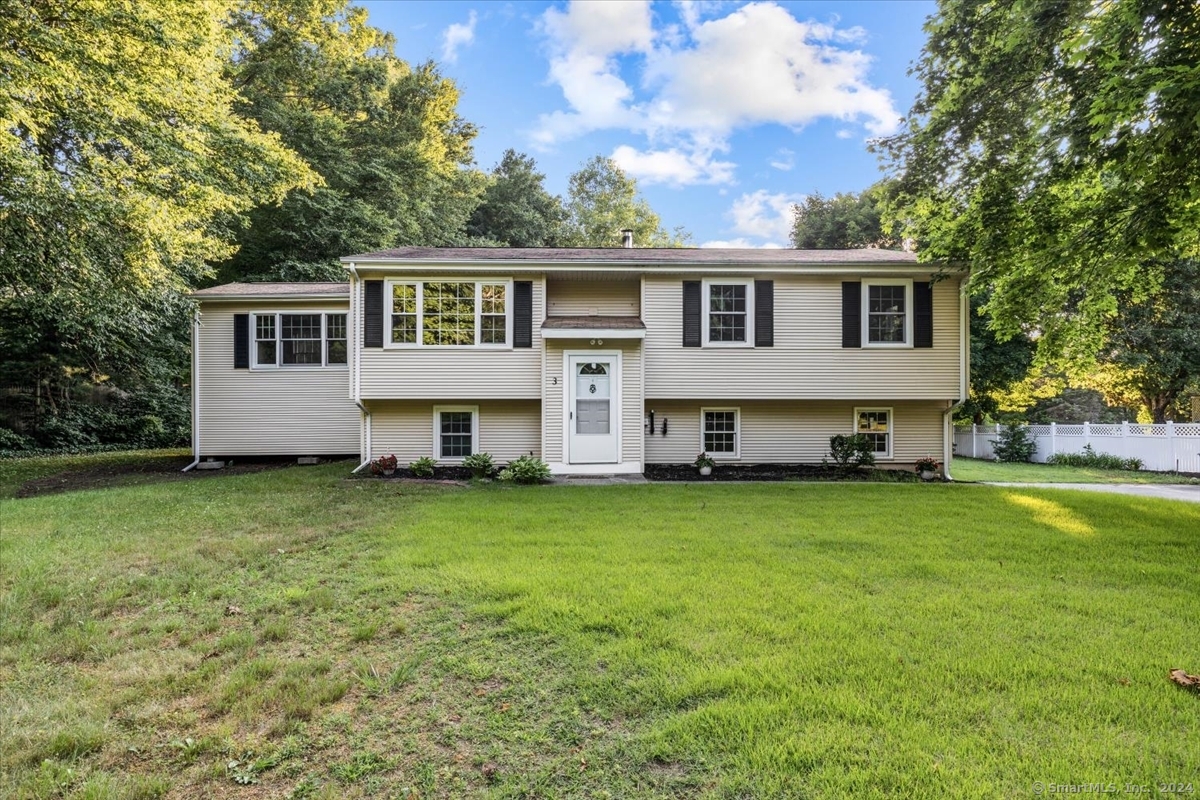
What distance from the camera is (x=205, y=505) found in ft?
25.1

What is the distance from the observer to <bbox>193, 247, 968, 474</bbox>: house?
1062 centimetres

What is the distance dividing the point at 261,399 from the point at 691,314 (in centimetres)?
1002

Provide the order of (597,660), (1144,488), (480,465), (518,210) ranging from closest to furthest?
(597,660), (1144,488), (480,465), (518,210)

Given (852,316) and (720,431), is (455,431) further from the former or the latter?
(852,316)

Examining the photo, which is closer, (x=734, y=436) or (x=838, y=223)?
(x=734, y=436)

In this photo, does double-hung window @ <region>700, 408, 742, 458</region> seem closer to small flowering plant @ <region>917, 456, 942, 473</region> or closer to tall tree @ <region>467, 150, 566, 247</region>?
small flowering plant @ <region>917, 456, 942, 473</region>

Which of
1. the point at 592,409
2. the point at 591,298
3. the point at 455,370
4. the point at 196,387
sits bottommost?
the point at 592,409

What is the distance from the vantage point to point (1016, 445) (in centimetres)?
1742

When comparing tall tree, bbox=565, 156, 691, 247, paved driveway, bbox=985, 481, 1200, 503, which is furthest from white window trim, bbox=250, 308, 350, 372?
tall tree, bbox=565, 156, 691, 247

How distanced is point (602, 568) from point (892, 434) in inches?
380

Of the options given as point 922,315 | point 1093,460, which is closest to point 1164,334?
point 1093,460

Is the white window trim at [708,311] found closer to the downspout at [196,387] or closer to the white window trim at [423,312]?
the white window trim at [423,312]

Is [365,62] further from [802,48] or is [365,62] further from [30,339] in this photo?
[802,48]

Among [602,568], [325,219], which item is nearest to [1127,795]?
[602,568]
